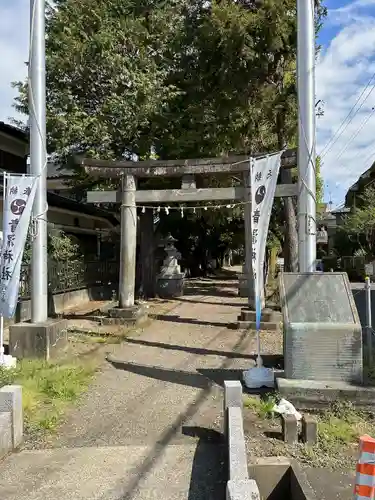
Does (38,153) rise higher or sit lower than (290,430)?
higher

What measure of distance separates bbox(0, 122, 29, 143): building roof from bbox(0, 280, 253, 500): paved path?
1111 centimetres

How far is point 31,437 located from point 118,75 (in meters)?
12.1

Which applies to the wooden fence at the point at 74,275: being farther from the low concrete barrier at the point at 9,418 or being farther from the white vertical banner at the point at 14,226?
the low concrete barrier at the point at 9,418

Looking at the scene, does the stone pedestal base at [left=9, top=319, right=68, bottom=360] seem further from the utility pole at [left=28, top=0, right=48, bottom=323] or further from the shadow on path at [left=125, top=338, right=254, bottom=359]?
the shadow on path at [left=125, top=338, right=254, bottom=359]

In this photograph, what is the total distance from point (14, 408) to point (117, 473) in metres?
1.35

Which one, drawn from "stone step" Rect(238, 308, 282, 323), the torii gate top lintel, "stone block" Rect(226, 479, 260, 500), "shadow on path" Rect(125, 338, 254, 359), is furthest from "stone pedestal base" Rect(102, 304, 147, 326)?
"stone block" Rect(226, 479, 260, 500)

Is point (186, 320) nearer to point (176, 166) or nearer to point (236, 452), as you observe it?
point (176, 166)

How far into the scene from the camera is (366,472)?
3.05 m

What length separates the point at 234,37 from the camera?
529 inches

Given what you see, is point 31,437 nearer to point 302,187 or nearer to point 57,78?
point 302,187

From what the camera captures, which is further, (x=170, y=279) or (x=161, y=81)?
(x=170, y=279)

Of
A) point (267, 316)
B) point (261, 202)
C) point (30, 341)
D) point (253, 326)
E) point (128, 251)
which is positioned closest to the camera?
point (261, 202)

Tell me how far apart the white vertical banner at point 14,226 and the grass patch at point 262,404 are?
4.27 m

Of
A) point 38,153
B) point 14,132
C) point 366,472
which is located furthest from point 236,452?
point 14,132
